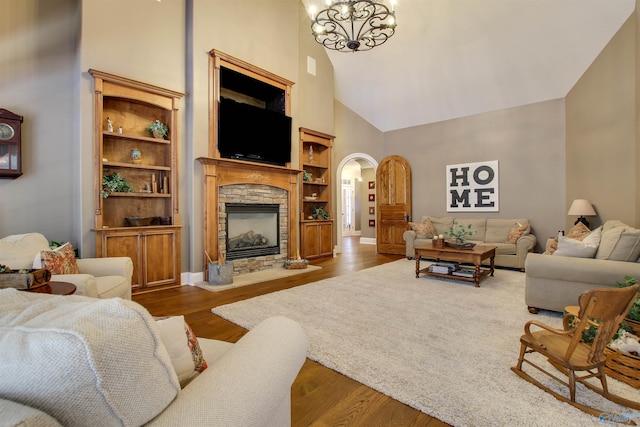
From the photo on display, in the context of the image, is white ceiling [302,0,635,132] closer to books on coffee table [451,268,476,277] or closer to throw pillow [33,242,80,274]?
books on coffee table [451,268,476,277]

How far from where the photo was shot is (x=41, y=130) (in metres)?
3.91

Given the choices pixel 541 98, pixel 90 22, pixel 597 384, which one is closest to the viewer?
pixel 597 384

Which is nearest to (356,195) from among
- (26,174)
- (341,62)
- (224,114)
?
(341,62)

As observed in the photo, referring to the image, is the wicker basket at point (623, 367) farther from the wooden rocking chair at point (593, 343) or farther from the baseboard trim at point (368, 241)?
the baseboard trim at point (368, 241)

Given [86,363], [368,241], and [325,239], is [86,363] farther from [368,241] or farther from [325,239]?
[368,241]

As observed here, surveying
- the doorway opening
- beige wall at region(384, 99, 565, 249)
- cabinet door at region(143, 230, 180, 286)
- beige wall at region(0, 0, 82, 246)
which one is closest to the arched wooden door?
beige wall at region(384, 99, 565, 249)

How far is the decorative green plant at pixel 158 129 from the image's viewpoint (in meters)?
4.34

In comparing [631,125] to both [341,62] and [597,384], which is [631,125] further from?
[341,62]

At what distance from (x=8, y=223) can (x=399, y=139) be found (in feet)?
23.9

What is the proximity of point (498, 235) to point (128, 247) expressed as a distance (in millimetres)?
6183

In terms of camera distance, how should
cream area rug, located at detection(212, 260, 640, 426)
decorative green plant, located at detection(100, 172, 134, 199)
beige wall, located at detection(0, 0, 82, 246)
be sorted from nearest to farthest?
cream area rug, located at detection(212, 260, 640, 426), beige wall, located at detection(0, 0, 82, 246), decorative green plant, located at detection(100, 172, 134, 199)

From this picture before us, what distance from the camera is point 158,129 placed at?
4355 millimetres

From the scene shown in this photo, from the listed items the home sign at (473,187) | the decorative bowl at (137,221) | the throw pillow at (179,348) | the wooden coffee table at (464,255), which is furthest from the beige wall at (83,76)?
the home sign at (473,187)

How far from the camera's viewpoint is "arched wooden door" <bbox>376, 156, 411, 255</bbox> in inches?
288
